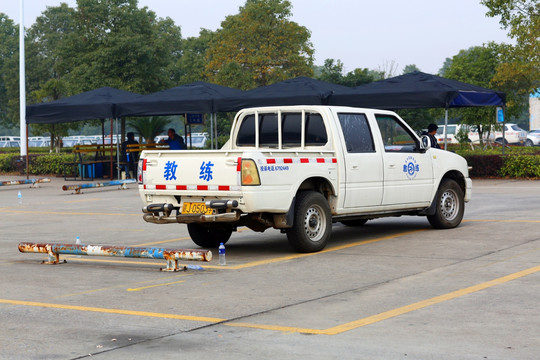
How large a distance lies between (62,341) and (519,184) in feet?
60.4

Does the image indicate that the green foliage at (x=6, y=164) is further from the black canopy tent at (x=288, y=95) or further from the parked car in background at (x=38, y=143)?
the parked car in background at (x=38, y=143)

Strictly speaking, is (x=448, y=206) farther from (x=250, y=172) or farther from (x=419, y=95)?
(x=419, y=95)

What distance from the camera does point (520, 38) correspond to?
1218 inches

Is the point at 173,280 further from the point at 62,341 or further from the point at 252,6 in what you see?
the point at 252,6

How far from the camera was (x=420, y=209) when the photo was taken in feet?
43.7

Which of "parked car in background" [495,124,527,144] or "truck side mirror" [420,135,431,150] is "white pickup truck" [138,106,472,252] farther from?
"parked car in background" [495,124,527,144]

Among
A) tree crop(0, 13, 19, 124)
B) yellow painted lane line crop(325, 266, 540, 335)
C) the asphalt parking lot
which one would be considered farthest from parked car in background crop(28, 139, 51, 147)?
yellow painted lane line crop(325, 266, 540, 335)

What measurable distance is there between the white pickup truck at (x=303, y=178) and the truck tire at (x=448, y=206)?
16mm

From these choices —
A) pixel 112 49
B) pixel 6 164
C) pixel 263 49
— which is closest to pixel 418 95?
pixel 6 164

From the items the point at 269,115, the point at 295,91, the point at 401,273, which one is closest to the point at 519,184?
the point at 295,91

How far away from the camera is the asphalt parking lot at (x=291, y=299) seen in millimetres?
6320

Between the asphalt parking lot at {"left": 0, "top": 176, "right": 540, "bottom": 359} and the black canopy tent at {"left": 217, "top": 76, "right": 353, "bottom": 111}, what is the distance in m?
11.4

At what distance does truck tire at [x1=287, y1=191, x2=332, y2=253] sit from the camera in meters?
11.2

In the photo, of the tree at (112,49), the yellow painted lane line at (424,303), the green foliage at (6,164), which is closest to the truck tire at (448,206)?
the yellow painted lane line at (424,303)
